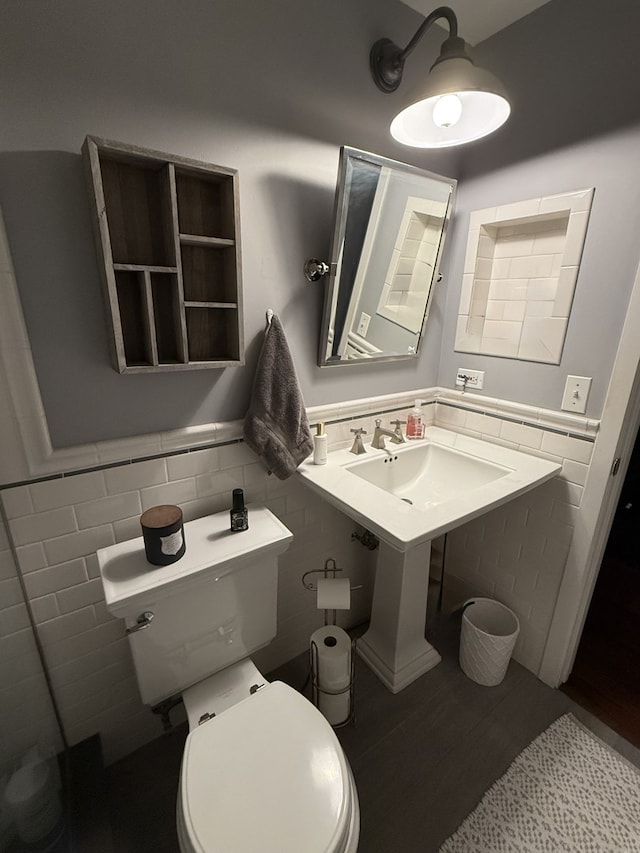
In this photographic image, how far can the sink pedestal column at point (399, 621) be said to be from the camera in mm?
1412

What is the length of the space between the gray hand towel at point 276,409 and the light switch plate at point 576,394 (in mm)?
924

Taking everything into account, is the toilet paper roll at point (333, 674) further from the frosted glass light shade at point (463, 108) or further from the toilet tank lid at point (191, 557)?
the frosted glass light shade at point (463, 108)

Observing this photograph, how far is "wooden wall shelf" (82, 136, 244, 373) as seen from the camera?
2.72 feet

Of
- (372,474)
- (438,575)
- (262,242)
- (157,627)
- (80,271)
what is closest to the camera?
(80,271)

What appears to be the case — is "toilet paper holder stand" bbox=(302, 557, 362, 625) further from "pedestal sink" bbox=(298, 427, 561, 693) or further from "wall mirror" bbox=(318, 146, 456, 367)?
"wall mirror" bbox=(318, 146, 456, 367)

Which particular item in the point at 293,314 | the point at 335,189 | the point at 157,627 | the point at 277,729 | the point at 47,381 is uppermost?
the point at 335,189

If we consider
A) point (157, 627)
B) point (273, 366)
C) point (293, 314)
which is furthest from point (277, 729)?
point (293, 314)

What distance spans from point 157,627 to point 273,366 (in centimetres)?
77

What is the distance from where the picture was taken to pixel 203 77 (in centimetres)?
93

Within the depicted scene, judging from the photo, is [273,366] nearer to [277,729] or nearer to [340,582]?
[340,582]

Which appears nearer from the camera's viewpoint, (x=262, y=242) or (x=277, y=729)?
(x=277, y=729)

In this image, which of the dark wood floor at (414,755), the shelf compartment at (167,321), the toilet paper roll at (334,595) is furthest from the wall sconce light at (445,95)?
the dark wood floor at (414,755)

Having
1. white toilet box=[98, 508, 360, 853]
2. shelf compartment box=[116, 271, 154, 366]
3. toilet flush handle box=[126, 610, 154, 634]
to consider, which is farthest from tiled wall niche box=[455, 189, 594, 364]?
toilet flush handle box=[126, 610, 154, 634]

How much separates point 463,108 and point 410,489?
48.6 inches
